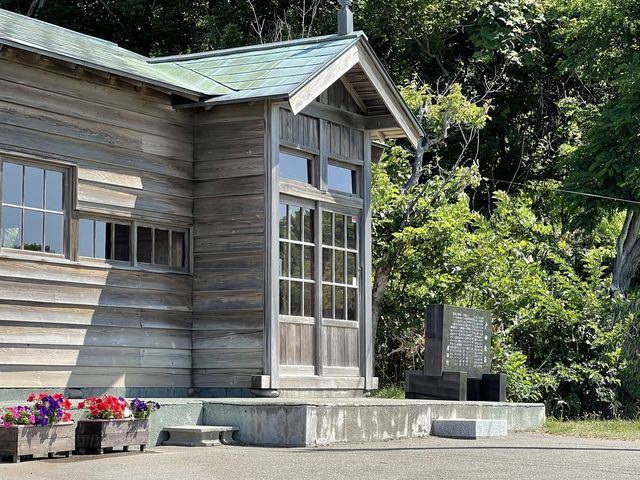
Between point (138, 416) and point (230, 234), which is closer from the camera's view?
point (138, 416)

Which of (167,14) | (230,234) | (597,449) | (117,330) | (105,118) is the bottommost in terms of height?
(597,449)

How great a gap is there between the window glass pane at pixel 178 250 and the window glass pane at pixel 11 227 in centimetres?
272

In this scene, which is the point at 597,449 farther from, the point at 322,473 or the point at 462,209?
the point at 462,209

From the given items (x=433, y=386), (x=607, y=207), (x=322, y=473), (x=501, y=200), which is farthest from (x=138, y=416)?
(x=607, y=207)

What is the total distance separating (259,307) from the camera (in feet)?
51.7

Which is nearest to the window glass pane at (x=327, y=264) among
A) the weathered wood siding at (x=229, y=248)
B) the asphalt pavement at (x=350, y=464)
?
the weathered wood siding at (x=229, y=248)

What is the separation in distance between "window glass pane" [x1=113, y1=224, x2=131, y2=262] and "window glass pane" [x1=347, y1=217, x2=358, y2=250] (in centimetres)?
359

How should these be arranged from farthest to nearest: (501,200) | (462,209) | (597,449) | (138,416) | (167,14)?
(167,14) → (501,200) → (462,209) → (597,449) → (138,416)

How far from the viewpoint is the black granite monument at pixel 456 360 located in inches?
710

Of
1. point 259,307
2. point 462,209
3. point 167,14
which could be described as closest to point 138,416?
point 259,307

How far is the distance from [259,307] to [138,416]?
12.0 feet

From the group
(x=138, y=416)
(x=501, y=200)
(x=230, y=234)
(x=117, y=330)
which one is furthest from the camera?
(x=501, y=200)

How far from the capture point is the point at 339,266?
1738 centimetres

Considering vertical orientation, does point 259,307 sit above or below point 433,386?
above
